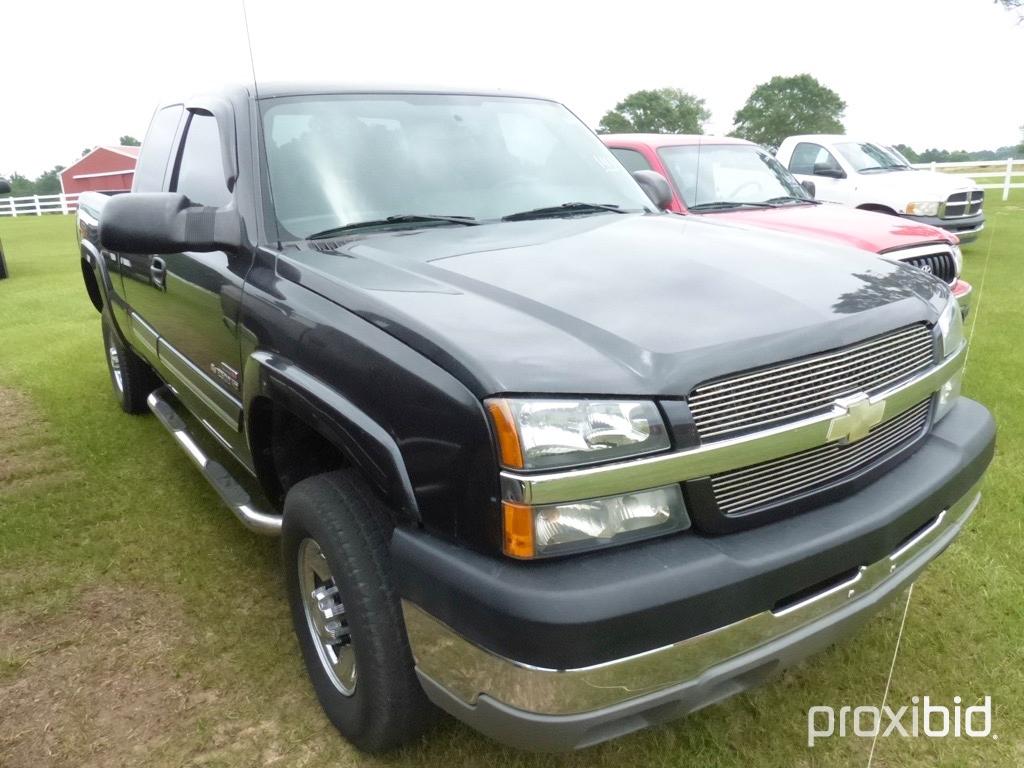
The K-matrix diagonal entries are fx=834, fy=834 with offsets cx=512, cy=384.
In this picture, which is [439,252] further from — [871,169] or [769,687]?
[871,169]

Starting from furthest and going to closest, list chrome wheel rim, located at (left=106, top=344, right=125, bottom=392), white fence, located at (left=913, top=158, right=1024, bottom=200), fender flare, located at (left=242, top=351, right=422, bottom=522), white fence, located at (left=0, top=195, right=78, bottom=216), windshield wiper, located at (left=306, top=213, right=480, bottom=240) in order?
white fence, located at (left=0, top=195, right=78, bottom=216) < white fence, located at (left=913, top=158, right=1024, bottom=200) < chrome wheel rim, located at (left=106, top=344, right=125, bottom=392) < windshield wiper, located at (left=306, top=213, right=480, bottom=240) < fender flare, located at (left=242, top=351, right=422, bottom=522)

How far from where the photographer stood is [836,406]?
A: 190cm

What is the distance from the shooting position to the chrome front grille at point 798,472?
70.8 inches

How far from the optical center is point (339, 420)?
198cm

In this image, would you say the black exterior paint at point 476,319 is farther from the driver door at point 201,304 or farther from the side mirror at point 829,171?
the side mirror at point 829,171

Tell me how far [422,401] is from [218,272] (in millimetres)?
1335

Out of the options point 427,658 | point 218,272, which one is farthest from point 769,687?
point 218,272

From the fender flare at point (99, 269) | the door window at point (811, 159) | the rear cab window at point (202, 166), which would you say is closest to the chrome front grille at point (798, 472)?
the rear cab window at point (202, 166)

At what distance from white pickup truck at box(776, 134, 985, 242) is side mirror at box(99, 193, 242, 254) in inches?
357

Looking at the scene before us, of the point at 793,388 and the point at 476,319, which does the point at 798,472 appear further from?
the point at 476,319

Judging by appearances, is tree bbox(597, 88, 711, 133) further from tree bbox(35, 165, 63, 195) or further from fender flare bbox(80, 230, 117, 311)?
tree bbox(35, 165, 63, 195)

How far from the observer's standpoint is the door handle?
11.0 ft

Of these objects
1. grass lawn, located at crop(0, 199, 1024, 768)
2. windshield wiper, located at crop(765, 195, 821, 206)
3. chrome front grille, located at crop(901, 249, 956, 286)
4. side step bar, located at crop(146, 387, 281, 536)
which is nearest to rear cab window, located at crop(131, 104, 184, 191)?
side step bar, located at crop(146, 387, 281, 536)

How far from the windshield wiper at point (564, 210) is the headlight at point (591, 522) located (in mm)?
1433
